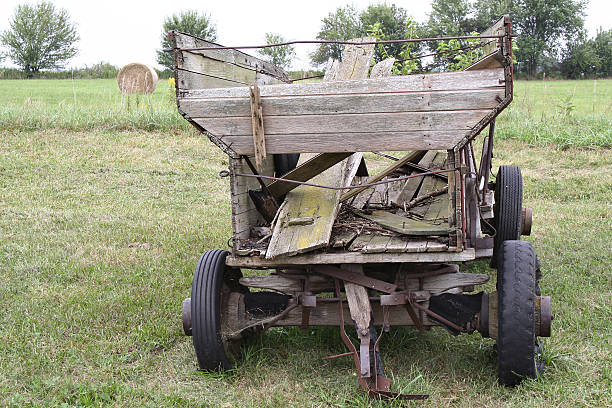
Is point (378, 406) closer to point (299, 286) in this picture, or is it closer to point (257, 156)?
point (299, 286)

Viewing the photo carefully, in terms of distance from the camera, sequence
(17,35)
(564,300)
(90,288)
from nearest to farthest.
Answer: (564,300) → (90,288) → (17,35)

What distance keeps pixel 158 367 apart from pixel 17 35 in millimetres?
81098

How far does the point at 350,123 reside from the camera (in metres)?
3.64

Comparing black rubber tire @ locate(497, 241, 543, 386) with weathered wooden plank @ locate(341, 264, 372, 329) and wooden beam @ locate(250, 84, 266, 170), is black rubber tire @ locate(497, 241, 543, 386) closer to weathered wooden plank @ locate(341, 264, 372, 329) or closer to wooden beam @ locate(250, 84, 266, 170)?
weathered wooden plank @ locate(341, 264, 372, 329)

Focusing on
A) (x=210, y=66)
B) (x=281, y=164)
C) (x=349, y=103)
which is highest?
(x=210, y=66)

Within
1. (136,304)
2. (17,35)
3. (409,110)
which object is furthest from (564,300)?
(17,35)

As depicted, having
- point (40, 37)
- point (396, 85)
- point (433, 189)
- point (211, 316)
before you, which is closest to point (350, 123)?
point (396, 85)

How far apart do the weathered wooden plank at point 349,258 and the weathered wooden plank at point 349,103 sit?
85cm

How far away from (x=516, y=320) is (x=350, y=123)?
1.47 metres

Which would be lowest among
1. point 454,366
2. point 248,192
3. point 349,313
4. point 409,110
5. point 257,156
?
point 454,366

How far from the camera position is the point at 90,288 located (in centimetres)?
562

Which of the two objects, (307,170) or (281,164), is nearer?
(307,170)

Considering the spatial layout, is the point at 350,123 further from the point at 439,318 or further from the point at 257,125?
the point at 439,318

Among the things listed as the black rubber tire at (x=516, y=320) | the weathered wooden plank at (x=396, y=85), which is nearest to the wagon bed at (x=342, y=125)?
the weathered wooden plank at (x=396, y=85)
